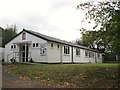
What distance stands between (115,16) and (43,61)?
18866 millimetres

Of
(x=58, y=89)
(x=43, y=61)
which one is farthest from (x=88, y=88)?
(x=43, y=61)

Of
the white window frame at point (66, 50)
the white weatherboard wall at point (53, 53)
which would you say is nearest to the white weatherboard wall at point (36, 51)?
the white weatherboard wall at point (53, 53)

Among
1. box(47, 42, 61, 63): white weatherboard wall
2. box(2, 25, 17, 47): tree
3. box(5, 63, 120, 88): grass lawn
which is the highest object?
box(2, 25, 17, 47): tree

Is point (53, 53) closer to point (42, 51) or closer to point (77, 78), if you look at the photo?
point (42, 51)

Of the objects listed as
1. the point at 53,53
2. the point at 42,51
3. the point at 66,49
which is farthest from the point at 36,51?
the point at 66,49

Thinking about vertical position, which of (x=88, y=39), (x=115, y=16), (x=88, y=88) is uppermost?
(x=115, y=16)

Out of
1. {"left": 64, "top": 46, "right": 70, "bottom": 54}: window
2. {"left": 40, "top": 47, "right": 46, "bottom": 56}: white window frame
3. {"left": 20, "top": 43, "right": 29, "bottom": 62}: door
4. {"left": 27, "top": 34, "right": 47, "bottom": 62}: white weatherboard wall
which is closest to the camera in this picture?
{"left": 40, "top": 47, "right": 46, "bottom": 56}: white window frame

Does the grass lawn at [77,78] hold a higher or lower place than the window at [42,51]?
lower

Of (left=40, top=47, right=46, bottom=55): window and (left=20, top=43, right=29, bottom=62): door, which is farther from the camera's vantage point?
(left=20, top=43, right=29, bottom=62): door

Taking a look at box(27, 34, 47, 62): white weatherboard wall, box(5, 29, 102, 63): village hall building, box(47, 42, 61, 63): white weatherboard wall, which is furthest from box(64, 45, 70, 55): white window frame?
box(27, 34, 47, 62): white weatherboard wall

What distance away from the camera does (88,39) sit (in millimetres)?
18781

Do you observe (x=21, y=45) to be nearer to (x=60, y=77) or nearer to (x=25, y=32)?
(x=25, y=32)

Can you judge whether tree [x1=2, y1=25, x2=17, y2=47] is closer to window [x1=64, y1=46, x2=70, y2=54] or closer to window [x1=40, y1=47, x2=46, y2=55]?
window [x1=64, y1=46, x2=70, y2=54]

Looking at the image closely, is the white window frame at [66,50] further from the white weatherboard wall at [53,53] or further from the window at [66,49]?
the white weatherboard wall at [53,53]
